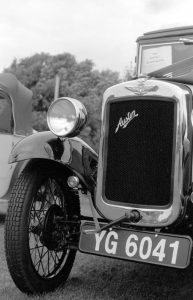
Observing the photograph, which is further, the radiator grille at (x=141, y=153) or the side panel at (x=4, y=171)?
the side panel at (x=4, y=171)

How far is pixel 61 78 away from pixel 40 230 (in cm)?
2235

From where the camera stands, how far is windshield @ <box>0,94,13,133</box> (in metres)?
5.66

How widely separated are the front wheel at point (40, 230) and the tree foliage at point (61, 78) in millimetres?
18197

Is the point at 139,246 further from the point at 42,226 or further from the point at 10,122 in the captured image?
the point at 10,122

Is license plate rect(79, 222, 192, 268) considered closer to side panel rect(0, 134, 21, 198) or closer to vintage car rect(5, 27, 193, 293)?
vintage car rect(5, 27, 193, 293)

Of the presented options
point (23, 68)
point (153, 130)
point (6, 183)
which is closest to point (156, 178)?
point (153, 130)

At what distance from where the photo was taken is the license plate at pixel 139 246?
8.21ft

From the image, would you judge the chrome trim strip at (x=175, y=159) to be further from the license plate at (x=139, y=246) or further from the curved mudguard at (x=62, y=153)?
the curved mudguard at (x=62, y=153)

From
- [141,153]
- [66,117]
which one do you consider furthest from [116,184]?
[66,117]

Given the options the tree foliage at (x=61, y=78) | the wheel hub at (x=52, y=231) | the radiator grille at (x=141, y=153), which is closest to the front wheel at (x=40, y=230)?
the wheel hub at (x=52, y=231)

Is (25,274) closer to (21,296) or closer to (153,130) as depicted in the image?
(21,296)

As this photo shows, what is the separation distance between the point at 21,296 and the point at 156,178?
107 centimetres

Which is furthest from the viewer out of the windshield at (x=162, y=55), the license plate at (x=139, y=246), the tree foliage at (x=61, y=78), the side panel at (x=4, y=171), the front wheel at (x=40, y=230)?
the tree foliage at (x=61, y=78)

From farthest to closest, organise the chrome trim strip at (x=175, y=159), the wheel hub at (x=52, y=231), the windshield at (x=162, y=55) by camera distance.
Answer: the windshield at (x=162, y=55) → the wheel hub at (x=52, y=231) → the chrome trim strip at (x=175, y=159)
